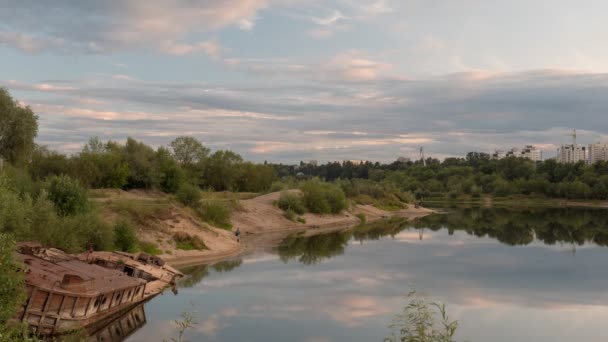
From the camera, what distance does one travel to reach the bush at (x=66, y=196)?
37.6 meters

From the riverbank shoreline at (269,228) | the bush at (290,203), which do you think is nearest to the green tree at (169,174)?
the riverbank shoreline at (269,228)

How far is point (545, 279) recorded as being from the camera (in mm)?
37688

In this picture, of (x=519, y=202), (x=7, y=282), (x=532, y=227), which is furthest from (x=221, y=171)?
(x=7, y=282)

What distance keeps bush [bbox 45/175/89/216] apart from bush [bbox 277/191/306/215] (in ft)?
132

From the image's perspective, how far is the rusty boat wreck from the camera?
21.1 m

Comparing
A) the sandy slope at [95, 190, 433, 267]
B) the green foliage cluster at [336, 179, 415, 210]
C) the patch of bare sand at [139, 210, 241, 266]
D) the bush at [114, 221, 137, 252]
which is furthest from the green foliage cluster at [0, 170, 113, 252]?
the green foliage cluster at [336, 179, 415, 210]

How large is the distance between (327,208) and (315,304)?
54.5m

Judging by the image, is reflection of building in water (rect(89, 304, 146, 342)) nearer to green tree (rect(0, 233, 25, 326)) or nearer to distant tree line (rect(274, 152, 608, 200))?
green tree (rect(0, 233, 25, 326))

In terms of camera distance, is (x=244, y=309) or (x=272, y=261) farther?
(x=272, y=261)

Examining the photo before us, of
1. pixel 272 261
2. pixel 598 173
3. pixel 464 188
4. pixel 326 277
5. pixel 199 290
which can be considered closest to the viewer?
pixel 199 290

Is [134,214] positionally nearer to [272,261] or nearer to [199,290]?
[272,261]

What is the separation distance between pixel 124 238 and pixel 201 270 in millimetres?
5296

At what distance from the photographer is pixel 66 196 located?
38156 mm

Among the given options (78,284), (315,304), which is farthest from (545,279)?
(78,284)
